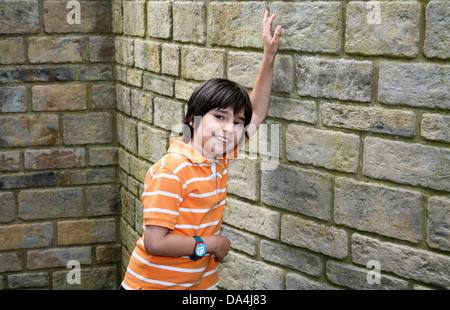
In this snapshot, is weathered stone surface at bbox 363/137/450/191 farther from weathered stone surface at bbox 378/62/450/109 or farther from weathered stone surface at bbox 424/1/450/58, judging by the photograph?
weathered stone surface at bbox 424/1/450/58

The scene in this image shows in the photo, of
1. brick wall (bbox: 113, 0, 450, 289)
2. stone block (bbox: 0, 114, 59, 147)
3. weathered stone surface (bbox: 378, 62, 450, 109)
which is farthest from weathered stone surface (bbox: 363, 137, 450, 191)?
stone block (bbox: 0, 114, 59, 147)

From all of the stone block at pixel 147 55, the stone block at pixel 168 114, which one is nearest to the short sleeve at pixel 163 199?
the stone block at pixel 168 114

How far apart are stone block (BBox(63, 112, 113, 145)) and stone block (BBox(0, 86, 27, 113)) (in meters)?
0.41

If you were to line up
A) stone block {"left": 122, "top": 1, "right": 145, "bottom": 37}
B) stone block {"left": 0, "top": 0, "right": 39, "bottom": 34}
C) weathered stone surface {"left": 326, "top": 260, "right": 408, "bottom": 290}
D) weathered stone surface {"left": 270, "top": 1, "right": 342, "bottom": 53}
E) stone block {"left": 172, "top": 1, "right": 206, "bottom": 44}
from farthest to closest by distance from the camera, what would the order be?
stone block {"left": 0, "top": 0, "right": 39, "bottom": 34} < stone block {"left": 122, "top": 1, "right": 145, "bottom": 37} < stone block {"left": 172, "top": 1, "right": 206, "bottom": 44} < weathered stone surface {"left": 270, "top": 1, "right": 342, "bottom": 53} < weathered stone surface {"left": 326, "top": 260, "right": 408, "bottom": 290}

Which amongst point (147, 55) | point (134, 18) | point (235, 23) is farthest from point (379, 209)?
point (134, 18)

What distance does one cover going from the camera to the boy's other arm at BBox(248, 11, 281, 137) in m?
3.17

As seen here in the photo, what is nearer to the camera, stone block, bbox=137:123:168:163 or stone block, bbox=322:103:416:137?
stone block, bbox=322:103:416:137

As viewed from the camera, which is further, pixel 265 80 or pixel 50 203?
pixel 50 203

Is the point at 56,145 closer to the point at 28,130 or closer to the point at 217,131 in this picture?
the point at 28,130

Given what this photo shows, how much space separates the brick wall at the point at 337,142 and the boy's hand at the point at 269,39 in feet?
0.19

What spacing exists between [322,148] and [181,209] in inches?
34.7

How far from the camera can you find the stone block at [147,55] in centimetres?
453

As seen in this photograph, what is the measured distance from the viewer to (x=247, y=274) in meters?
3.68

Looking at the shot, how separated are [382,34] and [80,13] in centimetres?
354
